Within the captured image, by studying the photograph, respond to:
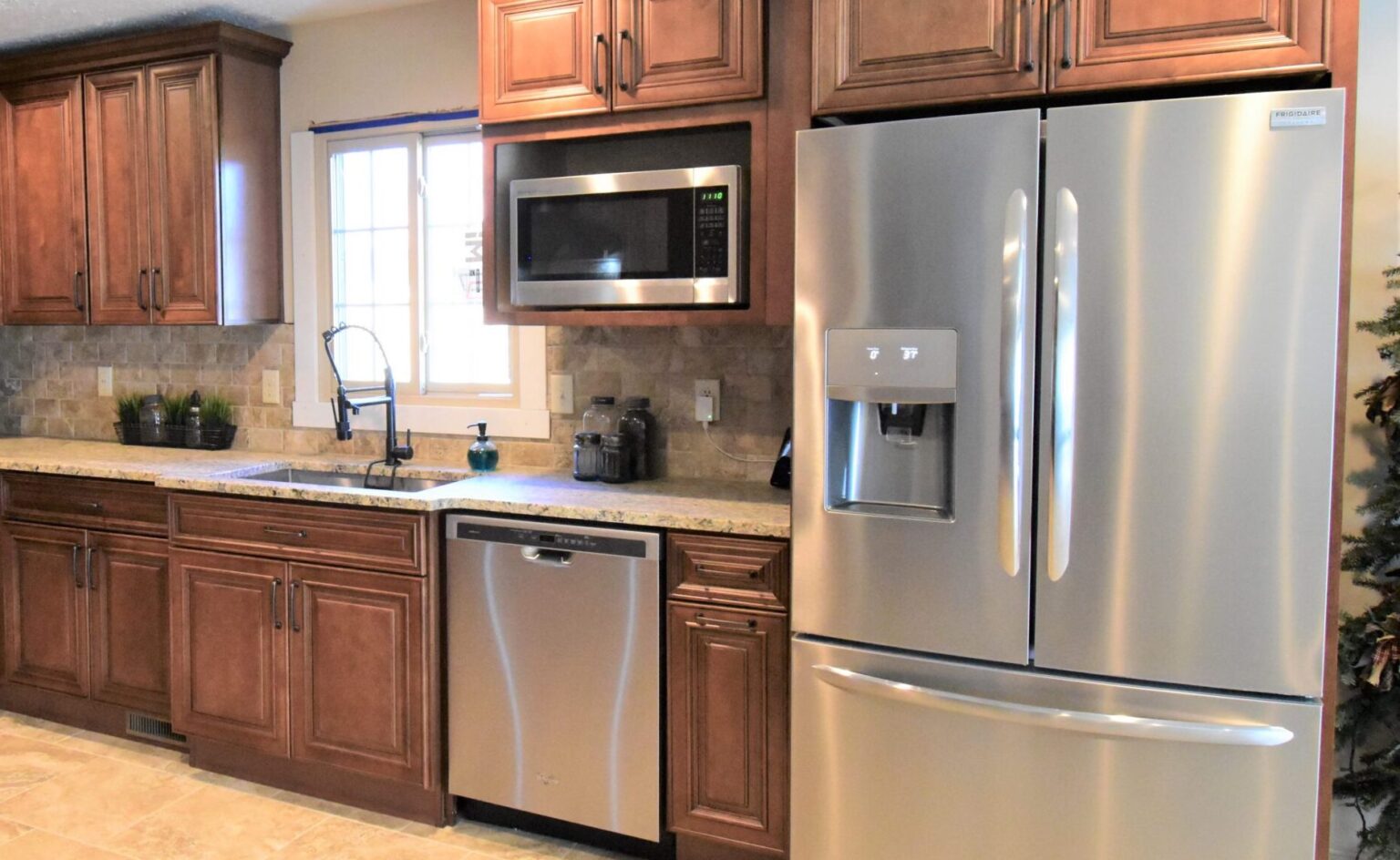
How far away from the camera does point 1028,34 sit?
1.92 meters

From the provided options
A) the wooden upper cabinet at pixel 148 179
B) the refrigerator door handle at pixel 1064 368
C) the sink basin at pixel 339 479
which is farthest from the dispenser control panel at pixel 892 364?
the wooden upper cabinet at pixel 148 179

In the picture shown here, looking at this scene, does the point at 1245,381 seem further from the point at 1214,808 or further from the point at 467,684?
the point at 467,684

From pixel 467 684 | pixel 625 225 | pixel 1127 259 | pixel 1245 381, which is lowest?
pixel 467 684

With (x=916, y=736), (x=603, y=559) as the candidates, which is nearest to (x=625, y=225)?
(x=603, y=559)

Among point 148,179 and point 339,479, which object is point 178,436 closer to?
point 339,479

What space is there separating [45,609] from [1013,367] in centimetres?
317

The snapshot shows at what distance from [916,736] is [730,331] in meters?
1.28

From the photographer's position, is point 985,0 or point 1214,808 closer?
point 1214,808

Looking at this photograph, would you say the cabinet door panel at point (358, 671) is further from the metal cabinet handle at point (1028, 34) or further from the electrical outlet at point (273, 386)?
the metal cabinet handle at point (1028, 34)

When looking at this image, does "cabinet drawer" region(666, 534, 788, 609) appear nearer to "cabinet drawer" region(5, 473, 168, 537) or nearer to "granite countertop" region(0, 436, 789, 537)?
"granite countertop" region(0, 436, 789, 537)

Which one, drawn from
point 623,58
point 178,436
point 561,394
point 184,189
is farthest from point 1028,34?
point 178,436

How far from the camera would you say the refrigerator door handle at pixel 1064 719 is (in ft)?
5.68

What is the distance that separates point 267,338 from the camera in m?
3.49

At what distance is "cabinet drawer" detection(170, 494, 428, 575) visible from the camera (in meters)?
2.52
